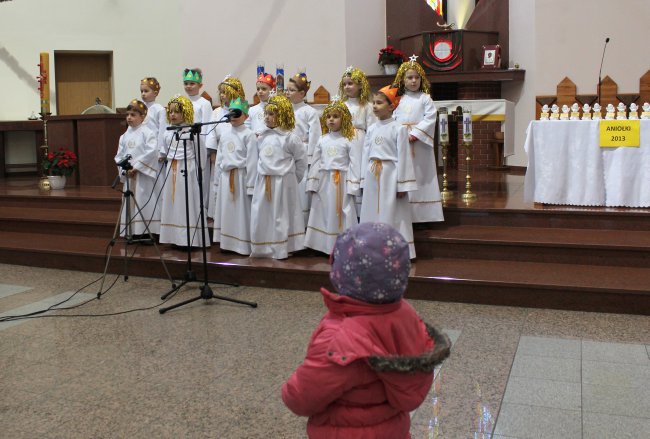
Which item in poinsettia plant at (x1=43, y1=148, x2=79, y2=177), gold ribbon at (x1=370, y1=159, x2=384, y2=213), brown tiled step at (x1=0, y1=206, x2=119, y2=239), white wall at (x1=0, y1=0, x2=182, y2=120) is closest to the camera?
gold ribbon at (x1=370, y1=159, x2=384, y2=213)

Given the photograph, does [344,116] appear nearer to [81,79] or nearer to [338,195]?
[338,195]

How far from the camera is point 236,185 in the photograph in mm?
6922

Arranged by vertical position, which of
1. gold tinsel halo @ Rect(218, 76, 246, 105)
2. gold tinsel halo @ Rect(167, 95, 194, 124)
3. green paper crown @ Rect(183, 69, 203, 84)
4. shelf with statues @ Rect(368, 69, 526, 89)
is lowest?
gold tinsel halo @ Rect(167, 95, 194, 124)

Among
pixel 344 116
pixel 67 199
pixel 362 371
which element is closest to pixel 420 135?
pixel 344 116

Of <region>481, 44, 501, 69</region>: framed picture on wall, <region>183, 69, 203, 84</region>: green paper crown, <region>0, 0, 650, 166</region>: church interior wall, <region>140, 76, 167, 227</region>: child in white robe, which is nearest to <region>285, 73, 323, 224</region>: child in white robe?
<region>183, 69, 203, 84</region>: green paper crown

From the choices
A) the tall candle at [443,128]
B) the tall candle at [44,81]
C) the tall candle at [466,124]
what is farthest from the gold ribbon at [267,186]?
the tall candle at [44,81]

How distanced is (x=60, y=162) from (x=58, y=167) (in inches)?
3.2

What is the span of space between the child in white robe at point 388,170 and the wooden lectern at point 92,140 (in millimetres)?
5546

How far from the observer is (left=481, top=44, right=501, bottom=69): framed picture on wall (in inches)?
454

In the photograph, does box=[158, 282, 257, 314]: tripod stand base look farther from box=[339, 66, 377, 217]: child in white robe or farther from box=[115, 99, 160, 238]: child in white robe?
box=[339, 66, 377, 217]: child in white robe

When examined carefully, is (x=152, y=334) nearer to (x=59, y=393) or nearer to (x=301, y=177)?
(x=59, y=393)

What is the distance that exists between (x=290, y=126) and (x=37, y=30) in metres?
8.60

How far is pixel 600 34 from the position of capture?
1060 cm

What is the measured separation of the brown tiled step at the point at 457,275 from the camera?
17.2 feet
